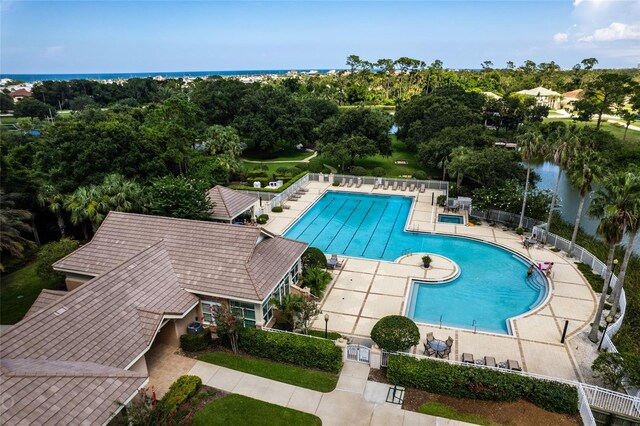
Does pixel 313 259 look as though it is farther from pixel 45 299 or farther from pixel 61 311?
pixel 45 299

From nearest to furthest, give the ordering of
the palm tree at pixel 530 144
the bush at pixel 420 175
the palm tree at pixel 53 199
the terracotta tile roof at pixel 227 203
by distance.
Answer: the palm tree at pixel 53 199
the palm tree at pixel 530 144
the terracotta tile roof at pixel 227 203
the bush at pixel 420 175

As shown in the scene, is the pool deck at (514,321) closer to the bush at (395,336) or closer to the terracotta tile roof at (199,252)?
the bush at (395,336)

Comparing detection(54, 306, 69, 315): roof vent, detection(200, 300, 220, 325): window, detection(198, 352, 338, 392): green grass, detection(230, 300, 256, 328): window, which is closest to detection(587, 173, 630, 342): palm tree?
Answer: detection(198, 352, 338, 392): green grass

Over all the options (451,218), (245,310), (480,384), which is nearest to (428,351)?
(480,384)

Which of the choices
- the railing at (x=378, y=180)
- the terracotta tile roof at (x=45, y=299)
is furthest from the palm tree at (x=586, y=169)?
the terracotta tile roof at (x=45, y=299)

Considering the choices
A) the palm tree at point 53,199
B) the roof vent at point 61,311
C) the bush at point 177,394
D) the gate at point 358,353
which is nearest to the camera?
the bush at point 177,394
